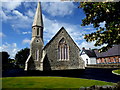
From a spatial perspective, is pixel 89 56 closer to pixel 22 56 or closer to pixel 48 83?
pixel 22 56

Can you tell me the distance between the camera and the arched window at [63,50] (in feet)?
93.3

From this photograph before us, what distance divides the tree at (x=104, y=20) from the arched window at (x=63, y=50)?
68.0 ft

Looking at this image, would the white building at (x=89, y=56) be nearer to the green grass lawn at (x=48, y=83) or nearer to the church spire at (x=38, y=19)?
the church spire at (x=38, y=19)

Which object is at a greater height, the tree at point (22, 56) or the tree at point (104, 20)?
the tree at point (104, 20)

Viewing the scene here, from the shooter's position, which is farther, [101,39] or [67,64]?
[67,64]

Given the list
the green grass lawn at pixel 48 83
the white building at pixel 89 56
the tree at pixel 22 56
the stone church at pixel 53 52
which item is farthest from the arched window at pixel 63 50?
the tree at pixel 22 56

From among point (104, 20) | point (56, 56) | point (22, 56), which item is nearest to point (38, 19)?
point (56, 56)

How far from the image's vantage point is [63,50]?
29.0 m

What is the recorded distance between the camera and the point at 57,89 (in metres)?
7.40

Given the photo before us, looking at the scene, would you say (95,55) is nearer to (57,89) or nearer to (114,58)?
(114,58)

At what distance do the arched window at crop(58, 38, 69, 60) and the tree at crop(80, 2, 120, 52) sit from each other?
20.7 meters

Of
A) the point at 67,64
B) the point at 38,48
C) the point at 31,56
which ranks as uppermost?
the point at 38,48

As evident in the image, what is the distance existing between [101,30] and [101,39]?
1.85 feet

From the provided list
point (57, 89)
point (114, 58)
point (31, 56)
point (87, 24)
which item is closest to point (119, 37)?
point (87, 24)
